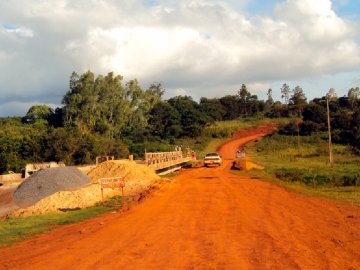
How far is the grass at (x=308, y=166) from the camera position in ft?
87.3

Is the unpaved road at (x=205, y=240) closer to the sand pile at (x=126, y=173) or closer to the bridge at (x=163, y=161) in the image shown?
the sand pile at (x=126, y=173)

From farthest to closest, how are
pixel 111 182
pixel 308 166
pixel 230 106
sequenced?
pixel 230 106 → pixel 308 166 → pixel 111 182

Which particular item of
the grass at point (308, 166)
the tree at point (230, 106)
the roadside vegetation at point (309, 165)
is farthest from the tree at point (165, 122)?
the tree at point (230, 106)

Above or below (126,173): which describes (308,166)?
below

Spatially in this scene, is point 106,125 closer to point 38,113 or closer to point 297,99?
point 38,113

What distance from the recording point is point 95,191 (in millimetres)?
20922

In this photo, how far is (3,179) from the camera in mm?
27547

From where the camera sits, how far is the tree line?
4694 cm

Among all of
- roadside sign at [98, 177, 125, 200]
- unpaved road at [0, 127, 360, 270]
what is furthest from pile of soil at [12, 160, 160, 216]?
unpaved road at [0, 127, 360, 270]

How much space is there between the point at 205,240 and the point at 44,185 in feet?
36.8

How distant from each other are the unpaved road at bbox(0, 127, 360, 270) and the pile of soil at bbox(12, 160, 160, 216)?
306cm

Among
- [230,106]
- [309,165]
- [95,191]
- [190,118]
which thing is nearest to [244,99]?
[230,106]

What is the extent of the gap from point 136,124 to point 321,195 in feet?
209

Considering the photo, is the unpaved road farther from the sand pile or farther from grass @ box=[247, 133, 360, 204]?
the sand pile
